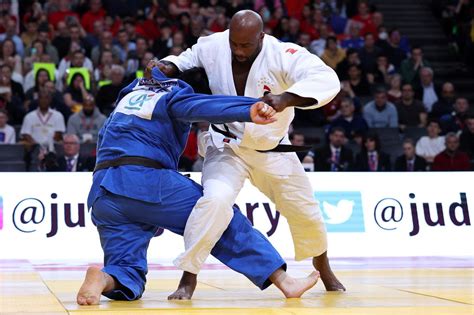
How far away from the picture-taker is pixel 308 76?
556cm

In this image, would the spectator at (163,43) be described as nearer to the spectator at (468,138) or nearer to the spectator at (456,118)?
the spectator at (456,118)

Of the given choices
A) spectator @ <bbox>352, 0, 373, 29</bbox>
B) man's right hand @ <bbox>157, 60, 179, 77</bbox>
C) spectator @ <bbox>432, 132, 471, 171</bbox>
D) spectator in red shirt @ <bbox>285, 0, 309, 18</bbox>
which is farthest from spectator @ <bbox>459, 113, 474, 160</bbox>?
man's right hand @ <bbox>157, 60, 179, 77</bbox>

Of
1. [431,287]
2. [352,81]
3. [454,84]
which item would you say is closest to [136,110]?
[431,287]

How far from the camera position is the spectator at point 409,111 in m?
15.2

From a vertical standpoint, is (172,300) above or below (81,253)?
above

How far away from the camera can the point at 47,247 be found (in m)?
9.52

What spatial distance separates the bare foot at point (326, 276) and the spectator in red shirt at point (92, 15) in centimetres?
1077

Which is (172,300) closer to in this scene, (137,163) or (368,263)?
(137,163)

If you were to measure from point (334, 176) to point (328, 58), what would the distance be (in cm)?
605

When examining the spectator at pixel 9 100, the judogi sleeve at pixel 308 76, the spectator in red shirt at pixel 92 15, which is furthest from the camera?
the spectator in red shirt at pixel 92 15

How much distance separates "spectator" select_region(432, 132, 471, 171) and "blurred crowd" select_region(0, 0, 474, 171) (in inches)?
0.6

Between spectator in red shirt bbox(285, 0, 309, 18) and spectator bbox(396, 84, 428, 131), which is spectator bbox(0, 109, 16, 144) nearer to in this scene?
spectator bbox(396, 84, 428, 131)

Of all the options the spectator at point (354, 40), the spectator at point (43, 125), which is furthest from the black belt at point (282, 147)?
the spectator at point (354, 40)

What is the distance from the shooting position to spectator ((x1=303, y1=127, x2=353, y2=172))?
13.0m
